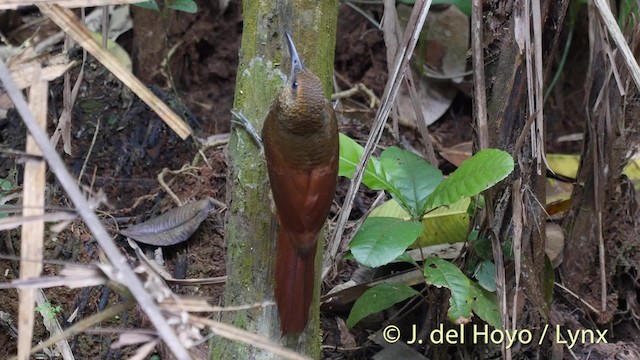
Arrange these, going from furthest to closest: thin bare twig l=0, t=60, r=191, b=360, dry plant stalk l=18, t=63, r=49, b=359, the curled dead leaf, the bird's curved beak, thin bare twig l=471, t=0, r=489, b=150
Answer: the curled dead leaf, thin bare twig l=471, t=0, r=489, b=150, the bird's curved beak, dry plant stalk l=18, t=63, r=49, b=359, thin bare twig l=0, t=60, r=191, b=360

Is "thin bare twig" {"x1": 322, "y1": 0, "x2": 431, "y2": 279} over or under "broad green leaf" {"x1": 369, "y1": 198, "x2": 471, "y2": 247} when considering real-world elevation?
over

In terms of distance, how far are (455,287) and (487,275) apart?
206mm

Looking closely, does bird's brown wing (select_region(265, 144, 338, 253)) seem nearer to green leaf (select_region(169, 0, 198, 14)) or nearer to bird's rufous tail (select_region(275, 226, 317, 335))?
bird's rufous tail (select_region(275, 226, 317, 335))

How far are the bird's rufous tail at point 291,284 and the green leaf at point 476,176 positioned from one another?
46 centimetres

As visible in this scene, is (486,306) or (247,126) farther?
(486,306)

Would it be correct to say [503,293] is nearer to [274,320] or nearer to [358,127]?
[274,320]

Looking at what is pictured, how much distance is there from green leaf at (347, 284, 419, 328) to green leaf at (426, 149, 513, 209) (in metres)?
0.30

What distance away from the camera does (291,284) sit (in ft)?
6.15

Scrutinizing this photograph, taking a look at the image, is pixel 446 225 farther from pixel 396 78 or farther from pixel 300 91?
pixel 300 91

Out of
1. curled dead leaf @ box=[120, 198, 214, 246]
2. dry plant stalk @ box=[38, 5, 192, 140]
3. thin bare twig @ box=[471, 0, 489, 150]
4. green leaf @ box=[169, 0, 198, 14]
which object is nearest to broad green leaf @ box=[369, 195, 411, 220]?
thin bare twig @ box=[471, 0, 489, 150]

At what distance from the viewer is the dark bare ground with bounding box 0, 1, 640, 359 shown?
8.09ft

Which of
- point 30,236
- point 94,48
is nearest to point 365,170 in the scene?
point 94,48

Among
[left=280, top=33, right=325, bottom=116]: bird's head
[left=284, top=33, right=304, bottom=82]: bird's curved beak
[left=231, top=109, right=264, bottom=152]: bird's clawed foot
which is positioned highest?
[left=284, top=33, right=304, bottom=82]: bird's curved beak

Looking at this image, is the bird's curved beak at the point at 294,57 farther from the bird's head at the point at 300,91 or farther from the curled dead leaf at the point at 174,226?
the curled dead leaf at the point at 174,226
